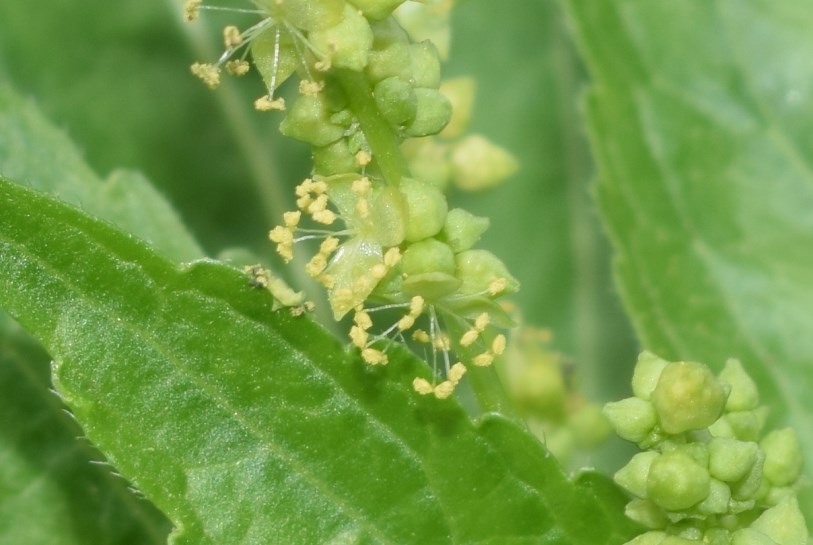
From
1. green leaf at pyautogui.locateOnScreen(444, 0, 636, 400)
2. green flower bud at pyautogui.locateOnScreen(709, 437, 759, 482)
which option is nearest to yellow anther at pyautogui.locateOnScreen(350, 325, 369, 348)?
green flower bud at pyautogui.locateOnScreen(709, 437, 759, 482)

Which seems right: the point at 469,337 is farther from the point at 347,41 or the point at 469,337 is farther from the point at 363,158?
the point at 347,41

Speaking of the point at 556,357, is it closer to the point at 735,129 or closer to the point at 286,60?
the point at 735,129

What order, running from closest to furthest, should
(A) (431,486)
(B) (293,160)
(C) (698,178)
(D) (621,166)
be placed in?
1. (A) (431,486)
2. (D) (621,166)
3. (C) (698,178)
4. (B) (293,160)

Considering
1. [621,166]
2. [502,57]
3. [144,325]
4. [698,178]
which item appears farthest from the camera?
[502,57]

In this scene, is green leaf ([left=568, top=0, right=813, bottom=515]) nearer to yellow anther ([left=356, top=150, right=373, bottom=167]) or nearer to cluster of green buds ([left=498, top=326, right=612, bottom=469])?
cluster of green buds ([left=498, top=326, right=612, bottom=469])

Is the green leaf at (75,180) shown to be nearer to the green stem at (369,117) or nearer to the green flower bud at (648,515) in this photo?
the green stem at (369,117)

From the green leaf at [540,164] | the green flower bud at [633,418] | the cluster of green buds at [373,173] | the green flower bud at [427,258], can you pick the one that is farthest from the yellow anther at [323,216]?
the green leaf at [540,164]

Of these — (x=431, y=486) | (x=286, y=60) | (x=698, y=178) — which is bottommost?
(x=431, y=486)

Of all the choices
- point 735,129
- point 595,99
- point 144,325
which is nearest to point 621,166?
point 595,99
